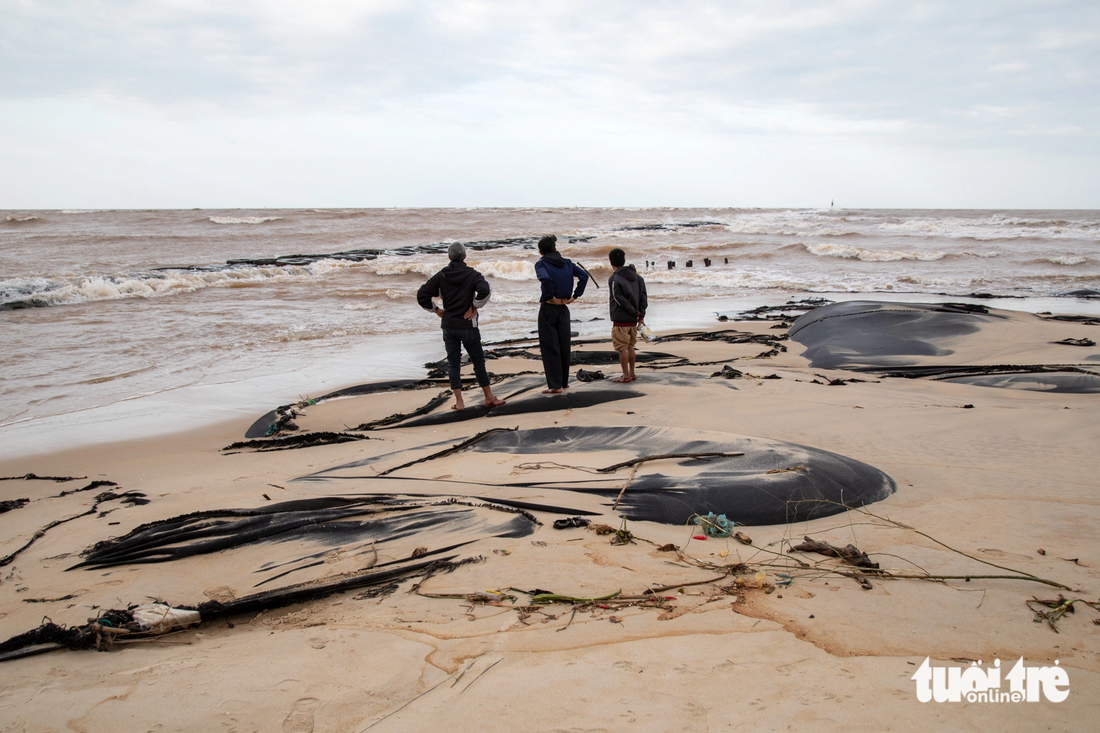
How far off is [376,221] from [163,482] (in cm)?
4617

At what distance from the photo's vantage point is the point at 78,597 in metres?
Answer: 2.90

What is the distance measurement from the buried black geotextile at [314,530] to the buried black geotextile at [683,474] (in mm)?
422

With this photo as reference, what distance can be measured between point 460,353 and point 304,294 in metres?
12.6

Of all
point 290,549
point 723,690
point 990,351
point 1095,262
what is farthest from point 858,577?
point 1095,262

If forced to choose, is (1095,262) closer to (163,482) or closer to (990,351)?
(990,351)

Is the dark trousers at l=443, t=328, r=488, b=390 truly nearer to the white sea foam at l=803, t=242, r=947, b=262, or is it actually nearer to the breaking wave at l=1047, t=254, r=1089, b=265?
the white sea foam at l=803, t=242, r=947, b=262

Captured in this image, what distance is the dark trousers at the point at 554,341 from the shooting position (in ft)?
20.9

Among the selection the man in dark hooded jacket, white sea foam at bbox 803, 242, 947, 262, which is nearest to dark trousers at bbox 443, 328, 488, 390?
the man in dark hooded jacket

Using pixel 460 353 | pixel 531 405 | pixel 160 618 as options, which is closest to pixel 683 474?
pixel 531 405

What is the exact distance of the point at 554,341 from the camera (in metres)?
6.39

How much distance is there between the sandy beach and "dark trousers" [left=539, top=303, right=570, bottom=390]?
1.26 ft

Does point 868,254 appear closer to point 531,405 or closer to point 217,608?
point 531,405

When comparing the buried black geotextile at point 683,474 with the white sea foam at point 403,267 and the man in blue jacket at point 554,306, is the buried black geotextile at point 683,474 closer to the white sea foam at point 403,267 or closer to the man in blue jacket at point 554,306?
the man in blue jacket at point 554,306

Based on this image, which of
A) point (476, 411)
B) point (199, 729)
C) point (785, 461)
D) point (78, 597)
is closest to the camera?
point (199, 729)
